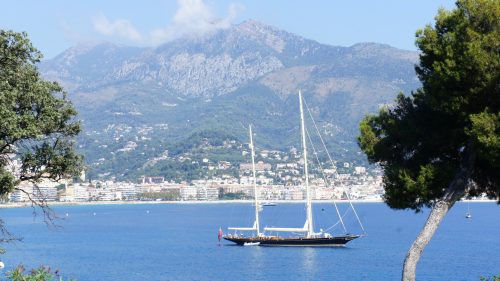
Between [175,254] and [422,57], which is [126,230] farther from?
[422,57]

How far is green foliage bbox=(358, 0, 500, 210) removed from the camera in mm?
11055

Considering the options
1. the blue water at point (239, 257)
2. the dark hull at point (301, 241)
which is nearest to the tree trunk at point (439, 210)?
the blue water at point (239, 257)

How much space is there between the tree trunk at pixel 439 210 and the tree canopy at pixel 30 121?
5605mm

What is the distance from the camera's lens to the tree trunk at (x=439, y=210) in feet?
38.4

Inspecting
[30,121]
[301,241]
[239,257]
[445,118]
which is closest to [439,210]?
[445,118]

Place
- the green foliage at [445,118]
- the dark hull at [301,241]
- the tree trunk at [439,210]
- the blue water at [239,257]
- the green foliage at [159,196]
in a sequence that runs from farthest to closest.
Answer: the green foliage at [159,196], the dark hull at [301,241], the blue water at [239,257], the tree trunk at [439,210], the green foliage at [445,118]

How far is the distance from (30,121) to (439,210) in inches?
244

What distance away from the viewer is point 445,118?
482 inches

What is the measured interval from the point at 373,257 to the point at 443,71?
41389 millimetres

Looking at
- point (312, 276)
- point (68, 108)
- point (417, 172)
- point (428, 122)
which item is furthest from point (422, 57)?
point (312, 276)

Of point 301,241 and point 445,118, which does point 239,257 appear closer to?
point 301,241

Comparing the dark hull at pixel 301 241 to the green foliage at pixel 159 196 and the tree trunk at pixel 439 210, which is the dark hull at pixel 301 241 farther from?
the green foliage at pixel 159 196

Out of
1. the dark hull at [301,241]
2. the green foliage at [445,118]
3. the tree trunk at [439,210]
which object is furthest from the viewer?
the dark hull at [301,241]

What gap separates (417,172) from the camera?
12.1m
